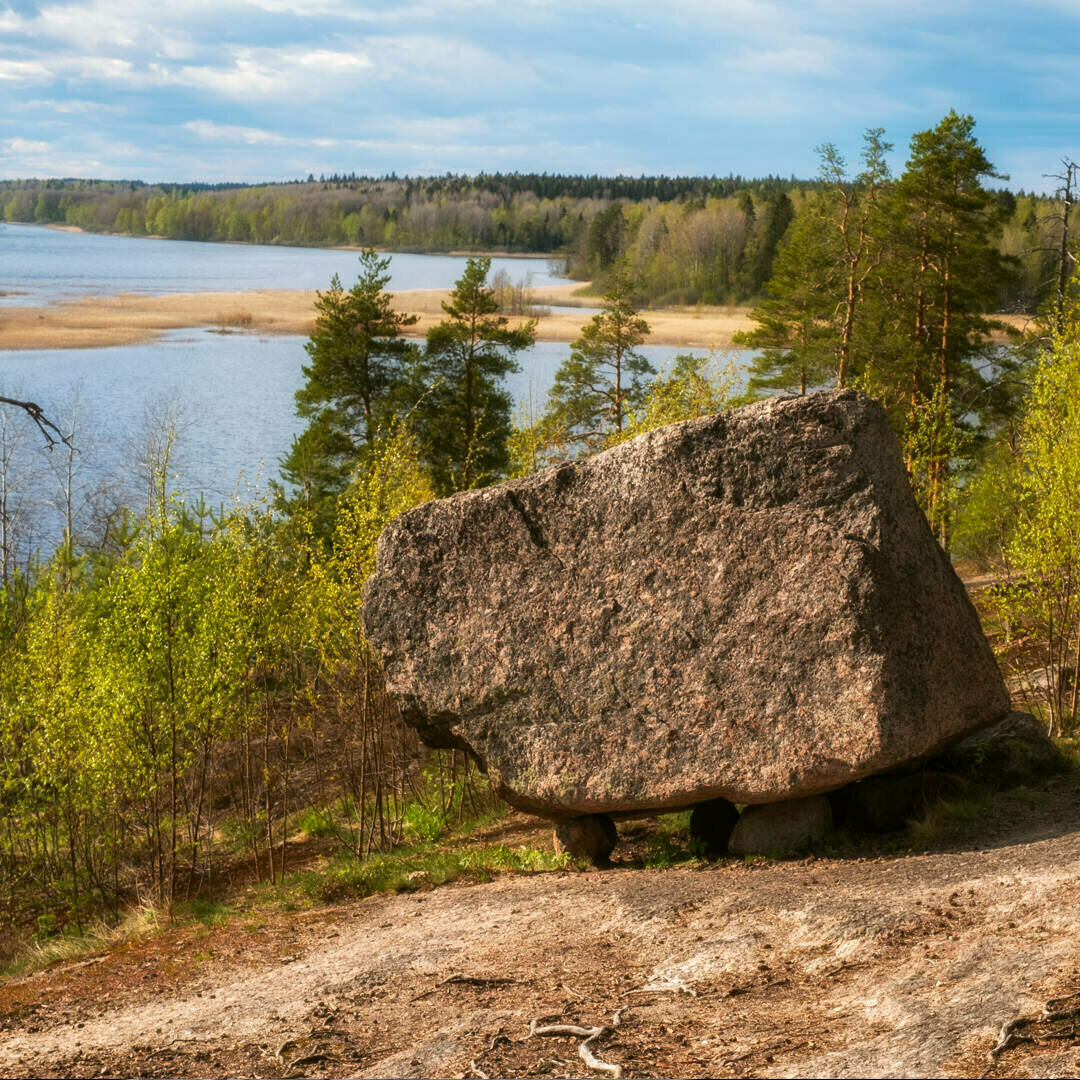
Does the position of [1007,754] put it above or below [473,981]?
above

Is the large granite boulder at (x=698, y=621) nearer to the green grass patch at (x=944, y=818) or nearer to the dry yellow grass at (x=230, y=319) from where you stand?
the green grass patch at (x=944, y=818)

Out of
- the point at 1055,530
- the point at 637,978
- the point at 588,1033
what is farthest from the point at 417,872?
the point at 1055,530

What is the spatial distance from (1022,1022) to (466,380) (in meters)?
33.7

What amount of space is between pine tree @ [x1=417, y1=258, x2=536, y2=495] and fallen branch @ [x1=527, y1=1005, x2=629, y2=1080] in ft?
97.6

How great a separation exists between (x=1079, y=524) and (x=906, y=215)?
22.7 meters

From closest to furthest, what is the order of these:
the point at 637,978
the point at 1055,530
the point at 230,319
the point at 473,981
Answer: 1. the point at 637,978
2. the point at 473,981
3. the point at 1055,530
4. the point at 230,319

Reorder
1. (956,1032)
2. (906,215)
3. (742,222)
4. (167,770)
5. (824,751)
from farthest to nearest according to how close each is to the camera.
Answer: (742,222)
(906,215)
(167,770)
(824,751)
(956,1032)

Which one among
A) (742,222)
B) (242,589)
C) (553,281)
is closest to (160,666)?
(242,589)

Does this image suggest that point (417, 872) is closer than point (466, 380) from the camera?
Yes

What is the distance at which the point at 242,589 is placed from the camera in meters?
18.5

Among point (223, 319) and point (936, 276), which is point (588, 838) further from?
point (223, 319)

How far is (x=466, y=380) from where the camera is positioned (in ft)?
130

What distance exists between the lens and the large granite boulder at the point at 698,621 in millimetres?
12648

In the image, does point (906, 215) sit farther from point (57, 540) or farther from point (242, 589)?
point (57, 540)
